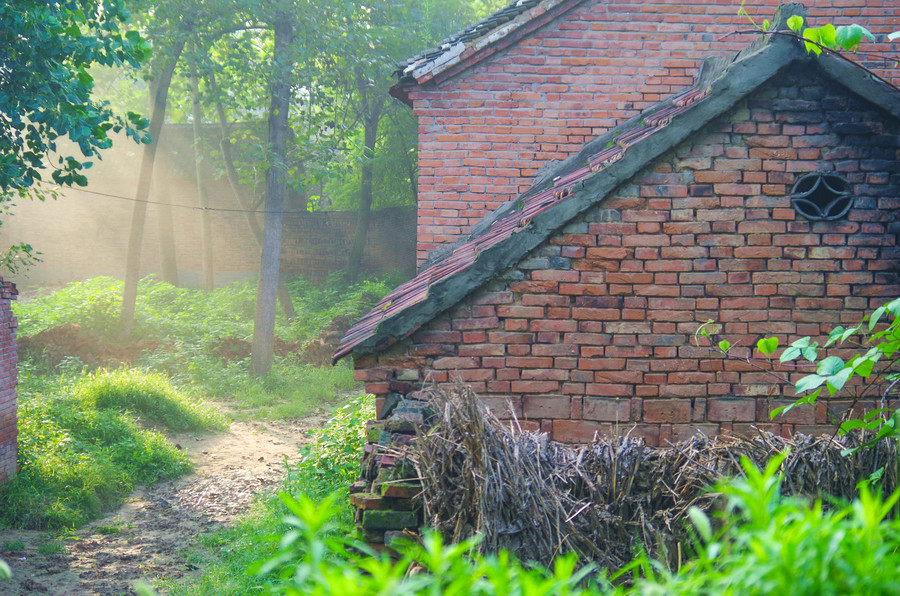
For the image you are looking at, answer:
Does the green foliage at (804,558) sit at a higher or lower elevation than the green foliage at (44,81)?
lower

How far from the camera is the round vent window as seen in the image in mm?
4188

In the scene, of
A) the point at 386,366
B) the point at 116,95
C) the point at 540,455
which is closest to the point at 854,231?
the point at 540,455

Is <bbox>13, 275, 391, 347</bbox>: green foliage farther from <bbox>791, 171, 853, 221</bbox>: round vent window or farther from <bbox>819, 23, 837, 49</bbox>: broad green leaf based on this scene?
<bbox>819, 23, 837, 49</bbox>: broad green leaf

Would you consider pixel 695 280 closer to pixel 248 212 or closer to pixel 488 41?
pixel 488 41

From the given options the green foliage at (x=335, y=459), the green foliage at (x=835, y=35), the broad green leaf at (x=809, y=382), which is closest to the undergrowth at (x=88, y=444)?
the green foliage at (x=335, y=459)

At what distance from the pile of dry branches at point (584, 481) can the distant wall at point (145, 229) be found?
1976 cm

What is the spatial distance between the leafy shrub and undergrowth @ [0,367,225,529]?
0.05 ft

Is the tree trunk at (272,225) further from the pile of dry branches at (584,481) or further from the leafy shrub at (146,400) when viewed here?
the pile of dry branches at (584,481)

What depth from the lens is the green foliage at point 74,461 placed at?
7.42m

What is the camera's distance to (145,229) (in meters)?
23.5

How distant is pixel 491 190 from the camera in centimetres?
751

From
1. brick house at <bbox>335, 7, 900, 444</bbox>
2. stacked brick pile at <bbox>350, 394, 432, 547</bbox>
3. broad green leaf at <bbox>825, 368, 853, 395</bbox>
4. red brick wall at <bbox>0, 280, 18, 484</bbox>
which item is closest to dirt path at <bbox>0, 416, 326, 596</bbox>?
red brick wall at <bbox>0, 280, 18, 484</bbox>

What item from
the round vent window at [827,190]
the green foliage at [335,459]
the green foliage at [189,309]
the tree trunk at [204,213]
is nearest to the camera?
the round vent window at [827,190]

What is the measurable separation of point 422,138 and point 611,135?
2.13 meters
